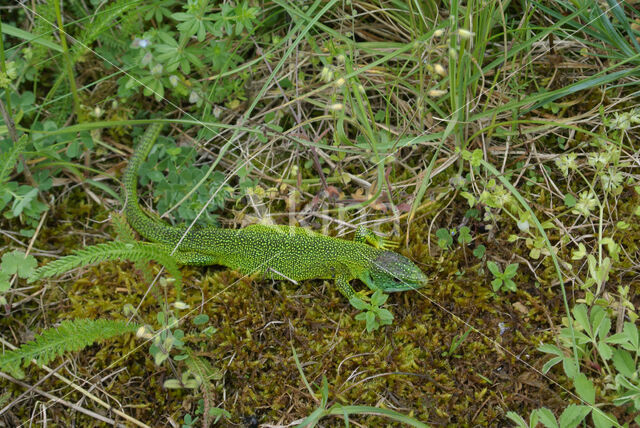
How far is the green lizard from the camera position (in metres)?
3.82

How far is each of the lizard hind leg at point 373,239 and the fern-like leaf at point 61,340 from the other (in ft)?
6.65

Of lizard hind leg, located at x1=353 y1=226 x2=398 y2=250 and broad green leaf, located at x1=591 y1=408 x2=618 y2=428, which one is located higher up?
lizard hind leg, located at x1=353 y1=226 x2=398 y2=250

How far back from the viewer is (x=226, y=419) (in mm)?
3547

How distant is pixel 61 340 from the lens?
324 centimetres

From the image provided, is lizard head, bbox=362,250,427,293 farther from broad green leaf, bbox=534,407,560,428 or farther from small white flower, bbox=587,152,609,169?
small white flower, bbox=587,152,609,169

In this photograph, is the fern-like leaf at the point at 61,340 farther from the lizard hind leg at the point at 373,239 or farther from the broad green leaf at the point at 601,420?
the broad green leaf at the point at 601,420

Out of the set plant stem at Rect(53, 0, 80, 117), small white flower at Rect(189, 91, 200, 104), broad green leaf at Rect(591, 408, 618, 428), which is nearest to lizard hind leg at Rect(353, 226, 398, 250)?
broad green leaf at Rect(591, 408, 618, 428)

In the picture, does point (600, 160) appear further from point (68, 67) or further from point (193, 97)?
point (68, 67)

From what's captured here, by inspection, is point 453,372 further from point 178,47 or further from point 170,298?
point 178,47

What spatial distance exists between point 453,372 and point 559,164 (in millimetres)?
1810

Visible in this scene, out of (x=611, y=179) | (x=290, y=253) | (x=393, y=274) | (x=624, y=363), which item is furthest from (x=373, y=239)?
(x=624, y=363)

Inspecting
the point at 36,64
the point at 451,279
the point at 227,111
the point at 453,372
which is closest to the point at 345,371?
the point at 453,372

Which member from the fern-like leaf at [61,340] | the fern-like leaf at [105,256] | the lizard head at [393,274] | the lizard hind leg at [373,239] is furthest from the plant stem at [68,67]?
the lizard head at [393,274]

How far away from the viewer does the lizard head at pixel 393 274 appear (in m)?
3.69
